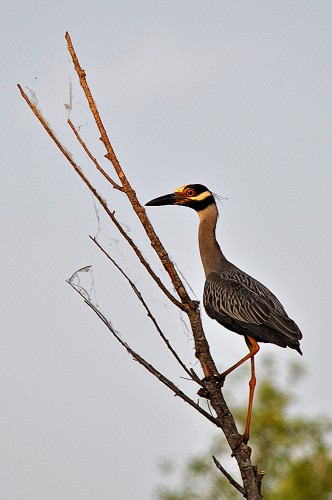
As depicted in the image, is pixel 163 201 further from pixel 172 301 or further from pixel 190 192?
pixel 172 301

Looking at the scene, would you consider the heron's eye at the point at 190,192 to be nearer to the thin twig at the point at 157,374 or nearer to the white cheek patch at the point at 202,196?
the white cheek patch at the point at 202,196

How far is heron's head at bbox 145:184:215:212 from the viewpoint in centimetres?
852

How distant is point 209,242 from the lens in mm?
8594

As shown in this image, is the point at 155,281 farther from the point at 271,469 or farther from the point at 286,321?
the point at 271,469

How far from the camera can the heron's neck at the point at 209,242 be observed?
852 cm

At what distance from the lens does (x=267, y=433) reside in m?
29.4

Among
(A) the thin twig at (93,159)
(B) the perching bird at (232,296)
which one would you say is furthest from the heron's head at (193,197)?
(A) the thin twig at (93,159)

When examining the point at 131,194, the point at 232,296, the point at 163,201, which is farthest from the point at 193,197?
the point at 131,194

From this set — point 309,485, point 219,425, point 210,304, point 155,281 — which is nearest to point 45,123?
point 155,281

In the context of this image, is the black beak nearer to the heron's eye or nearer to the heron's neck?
the heron's eye

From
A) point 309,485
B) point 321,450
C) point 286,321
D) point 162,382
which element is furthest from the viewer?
point 321,450

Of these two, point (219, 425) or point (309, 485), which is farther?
point (309, 485)

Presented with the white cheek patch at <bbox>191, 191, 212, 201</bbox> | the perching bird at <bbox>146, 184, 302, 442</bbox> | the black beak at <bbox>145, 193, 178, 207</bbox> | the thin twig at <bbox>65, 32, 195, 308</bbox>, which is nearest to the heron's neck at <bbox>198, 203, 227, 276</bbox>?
the perching bird at <bbox>146, 184, 302, 442</bbox>

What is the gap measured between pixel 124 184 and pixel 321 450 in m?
24.2
